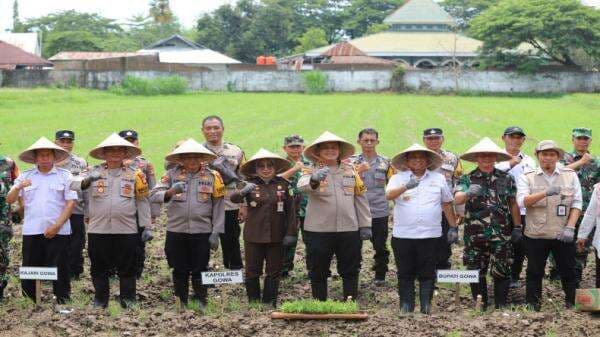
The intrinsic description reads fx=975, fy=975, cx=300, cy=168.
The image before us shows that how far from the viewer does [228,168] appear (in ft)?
30.8

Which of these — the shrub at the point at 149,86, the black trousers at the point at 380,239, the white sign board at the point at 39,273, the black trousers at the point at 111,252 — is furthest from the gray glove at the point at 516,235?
the shrub at the point at 149,86

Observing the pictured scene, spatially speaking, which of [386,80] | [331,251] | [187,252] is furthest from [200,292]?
[386,80]

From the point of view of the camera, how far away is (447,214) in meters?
8.48

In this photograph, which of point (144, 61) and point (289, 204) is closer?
point (289, 204)

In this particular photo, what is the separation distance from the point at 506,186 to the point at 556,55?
50.9 meters

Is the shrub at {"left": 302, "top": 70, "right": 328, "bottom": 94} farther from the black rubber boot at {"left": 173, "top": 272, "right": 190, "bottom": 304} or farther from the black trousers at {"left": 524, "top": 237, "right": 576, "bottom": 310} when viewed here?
the black rubber boot at {"left": 173, "top": 272, "right": 190, "bottom": 304}

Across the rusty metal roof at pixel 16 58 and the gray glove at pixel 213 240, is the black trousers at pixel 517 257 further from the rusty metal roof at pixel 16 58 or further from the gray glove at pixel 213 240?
the rusty metal roof at pixel 16 58

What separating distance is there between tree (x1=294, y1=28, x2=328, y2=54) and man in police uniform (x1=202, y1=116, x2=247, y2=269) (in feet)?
220

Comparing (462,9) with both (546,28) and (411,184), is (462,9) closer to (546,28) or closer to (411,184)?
(546,28)

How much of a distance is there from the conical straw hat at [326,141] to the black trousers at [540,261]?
1.79 metres

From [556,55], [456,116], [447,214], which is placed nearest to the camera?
[447,214]

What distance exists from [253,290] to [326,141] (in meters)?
1.58

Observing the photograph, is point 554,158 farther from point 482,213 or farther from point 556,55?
point 556,55

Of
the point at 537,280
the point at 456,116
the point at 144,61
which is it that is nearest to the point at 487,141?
the point at 537,280
